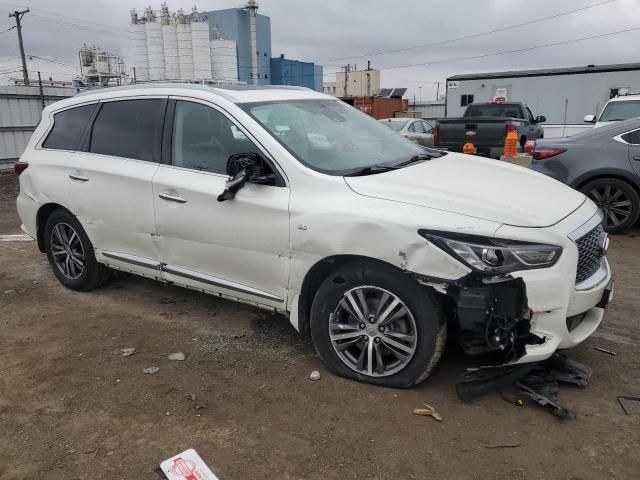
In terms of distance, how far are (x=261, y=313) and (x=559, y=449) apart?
256cm

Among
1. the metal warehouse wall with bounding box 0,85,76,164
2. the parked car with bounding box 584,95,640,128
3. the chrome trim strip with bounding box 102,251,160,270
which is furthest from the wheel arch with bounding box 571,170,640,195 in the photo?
the metal warehouse wall with bounding box 0,85,76,164

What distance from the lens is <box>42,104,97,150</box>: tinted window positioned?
15.9 feet

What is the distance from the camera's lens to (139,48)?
1172 inches

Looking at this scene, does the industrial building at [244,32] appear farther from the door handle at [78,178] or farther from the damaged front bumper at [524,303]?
the damaged front bumper at [524,303]

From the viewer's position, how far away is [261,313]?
460 cm

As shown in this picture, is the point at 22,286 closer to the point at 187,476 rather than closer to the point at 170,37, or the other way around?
the point at 187,476

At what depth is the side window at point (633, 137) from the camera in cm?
672

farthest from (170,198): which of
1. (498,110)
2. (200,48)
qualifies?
(200,48)

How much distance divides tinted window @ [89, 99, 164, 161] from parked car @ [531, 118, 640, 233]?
525cm

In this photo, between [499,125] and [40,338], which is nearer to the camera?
[40,338]

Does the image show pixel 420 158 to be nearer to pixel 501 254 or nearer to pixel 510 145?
pixel 501 254

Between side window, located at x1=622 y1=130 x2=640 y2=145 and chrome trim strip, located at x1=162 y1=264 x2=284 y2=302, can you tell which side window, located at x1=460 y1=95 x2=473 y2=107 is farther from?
chrome trim strip, located at x1=162 y1=264 x2=284 y2=302

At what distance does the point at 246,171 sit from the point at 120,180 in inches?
55.4

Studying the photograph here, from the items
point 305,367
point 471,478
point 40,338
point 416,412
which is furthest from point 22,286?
point 471,478
